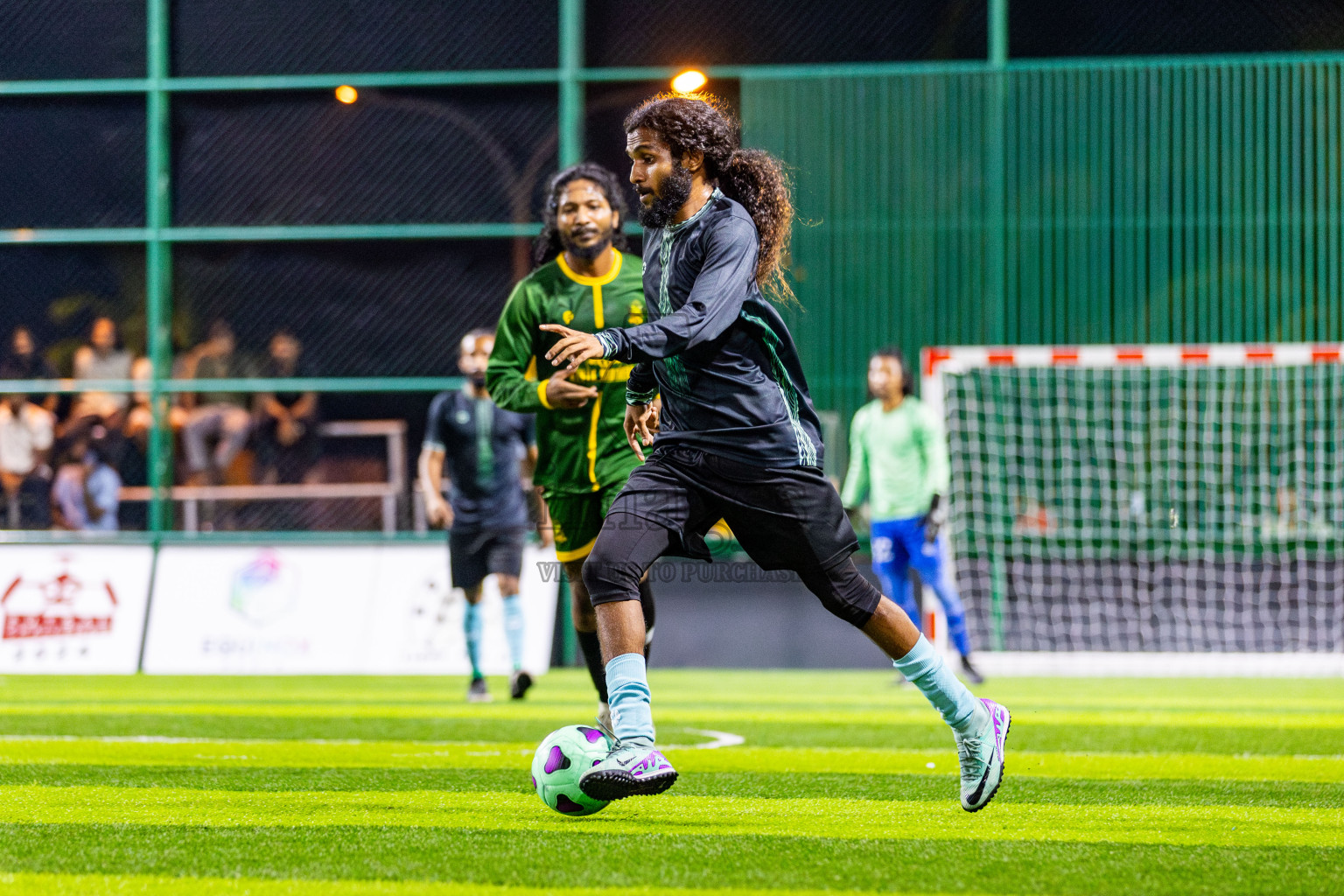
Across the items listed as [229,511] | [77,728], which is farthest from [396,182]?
[77,728]

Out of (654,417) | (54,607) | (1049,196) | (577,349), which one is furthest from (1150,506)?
(577,349)

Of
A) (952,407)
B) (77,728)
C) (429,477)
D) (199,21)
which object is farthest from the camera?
(199,21)

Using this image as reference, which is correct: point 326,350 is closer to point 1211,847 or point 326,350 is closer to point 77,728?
point 77,728

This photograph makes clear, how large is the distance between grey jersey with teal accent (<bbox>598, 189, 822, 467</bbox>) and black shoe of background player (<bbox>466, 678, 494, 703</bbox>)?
5440mm

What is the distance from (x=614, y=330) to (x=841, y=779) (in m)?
2.37

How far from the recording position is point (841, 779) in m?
5.89

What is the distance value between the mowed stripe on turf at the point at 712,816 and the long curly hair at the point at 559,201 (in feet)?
8.07

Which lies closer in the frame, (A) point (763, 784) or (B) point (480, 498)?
(A) point (763, 784)

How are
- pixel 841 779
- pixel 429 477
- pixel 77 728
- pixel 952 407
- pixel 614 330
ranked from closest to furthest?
pixel 614 330, pixel 841 779, pixel 77 728, pixel 429 477, pixel 952 407

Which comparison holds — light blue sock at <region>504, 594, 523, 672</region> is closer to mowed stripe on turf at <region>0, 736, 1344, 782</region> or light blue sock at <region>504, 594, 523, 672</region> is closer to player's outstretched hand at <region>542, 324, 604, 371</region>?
mowed stripe on turf at <region>0, 736, 1344, 782</region>

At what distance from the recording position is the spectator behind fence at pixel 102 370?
48.9 ft

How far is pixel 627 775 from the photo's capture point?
14.0 ft

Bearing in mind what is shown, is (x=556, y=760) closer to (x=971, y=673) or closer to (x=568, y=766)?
(x=568, y=766)

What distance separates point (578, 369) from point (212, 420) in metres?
9.66
